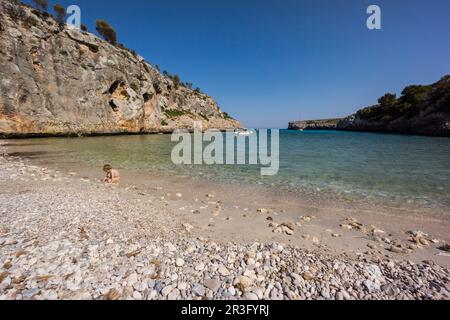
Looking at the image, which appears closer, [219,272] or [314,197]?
[219,272]

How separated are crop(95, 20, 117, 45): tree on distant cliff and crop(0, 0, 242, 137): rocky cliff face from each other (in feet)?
39.3

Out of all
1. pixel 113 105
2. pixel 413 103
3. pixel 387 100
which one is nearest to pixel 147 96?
pixel 113 105

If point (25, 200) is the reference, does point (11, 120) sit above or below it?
above

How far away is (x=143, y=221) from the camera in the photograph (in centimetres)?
627

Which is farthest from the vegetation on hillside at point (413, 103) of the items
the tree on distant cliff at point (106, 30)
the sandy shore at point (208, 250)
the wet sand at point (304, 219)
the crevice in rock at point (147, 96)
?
the tree on distant cliff at point (106, 30)

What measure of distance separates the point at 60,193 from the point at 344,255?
9773 millimetres

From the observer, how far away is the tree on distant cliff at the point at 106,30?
67.6 metres

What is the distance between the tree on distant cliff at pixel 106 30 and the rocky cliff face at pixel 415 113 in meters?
103

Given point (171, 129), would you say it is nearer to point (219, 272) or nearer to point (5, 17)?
point (5, 17)

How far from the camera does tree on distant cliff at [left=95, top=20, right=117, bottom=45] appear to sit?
6762cm

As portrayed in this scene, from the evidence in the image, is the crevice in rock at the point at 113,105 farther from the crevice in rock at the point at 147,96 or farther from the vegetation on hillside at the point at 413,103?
the vegetation on hillside at the point at 413,103

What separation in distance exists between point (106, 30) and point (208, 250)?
3344 inches

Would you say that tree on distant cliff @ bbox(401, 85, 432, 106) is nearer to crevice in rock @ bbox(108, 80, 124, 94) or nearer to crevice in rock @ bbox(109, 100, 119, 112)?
crevice in rock @ bbox(108, 80, 124, 94)

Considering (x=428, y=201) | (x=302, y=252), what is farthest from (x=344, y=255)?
(x=428, y=201)
